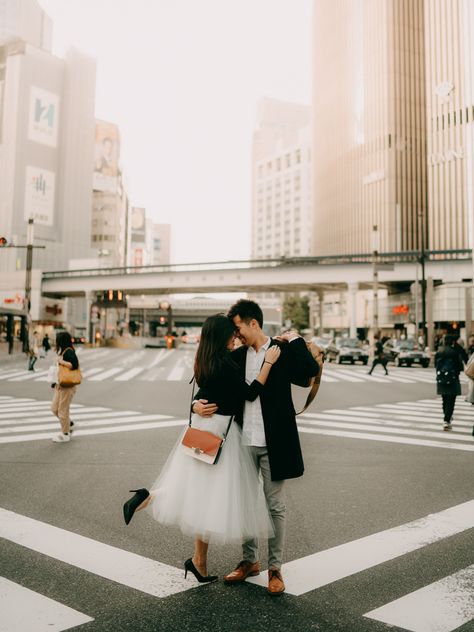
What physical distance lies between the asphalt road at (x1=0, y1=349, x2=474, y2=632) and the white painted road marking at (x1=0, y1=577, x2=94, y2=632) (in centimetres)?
1

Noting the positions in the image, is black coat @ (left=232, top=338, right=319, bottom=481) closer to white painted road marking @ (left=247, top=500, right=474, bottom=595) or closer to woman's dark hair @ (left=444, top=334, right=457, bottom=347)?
white painted road marking @ (left=247, top=500, right=474, bottom=595)

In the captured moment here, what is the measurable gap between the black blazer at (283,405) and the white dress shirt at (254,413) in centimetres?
4

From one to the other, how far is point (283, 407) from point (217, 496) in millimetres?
696

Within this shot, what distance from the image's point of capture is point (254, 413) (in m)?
3.54

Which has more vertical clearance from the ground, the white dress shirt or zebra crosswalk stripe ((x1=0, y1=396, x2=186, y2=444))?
the white dress shirt

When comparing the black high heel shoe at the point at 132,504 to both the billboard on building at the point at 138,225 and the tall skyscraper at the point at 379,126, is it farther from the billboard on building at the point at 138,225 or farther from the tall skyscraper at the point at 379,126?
the billboard on building at the point at 138,225

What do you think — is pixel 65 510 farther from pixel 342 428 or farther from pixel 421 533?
pixel 342 428

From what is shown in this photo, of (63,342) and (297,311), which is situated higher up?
(297,311)

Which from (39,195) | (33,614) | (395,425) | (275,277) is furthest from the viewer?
(39,195)

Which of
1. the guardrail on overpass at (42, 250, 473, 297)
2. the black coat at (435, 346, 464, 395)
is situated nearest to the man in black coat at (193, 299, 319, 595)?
the black coat at (435, 346, 464, 395)

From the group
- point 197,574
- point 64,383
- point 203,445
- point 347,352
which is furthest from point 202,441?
point 347,352

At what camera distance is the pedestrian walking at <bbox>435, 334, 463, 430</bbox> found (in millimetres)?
9602

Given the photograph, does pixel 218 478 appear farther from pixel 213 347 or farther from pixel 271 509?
pixel 213 347

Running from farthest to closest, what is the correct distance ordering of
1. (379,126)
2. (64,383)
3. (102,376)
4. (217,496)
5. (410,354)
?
(379,126) < (410,354) < (102,376) < (64,383) < (217,496)
